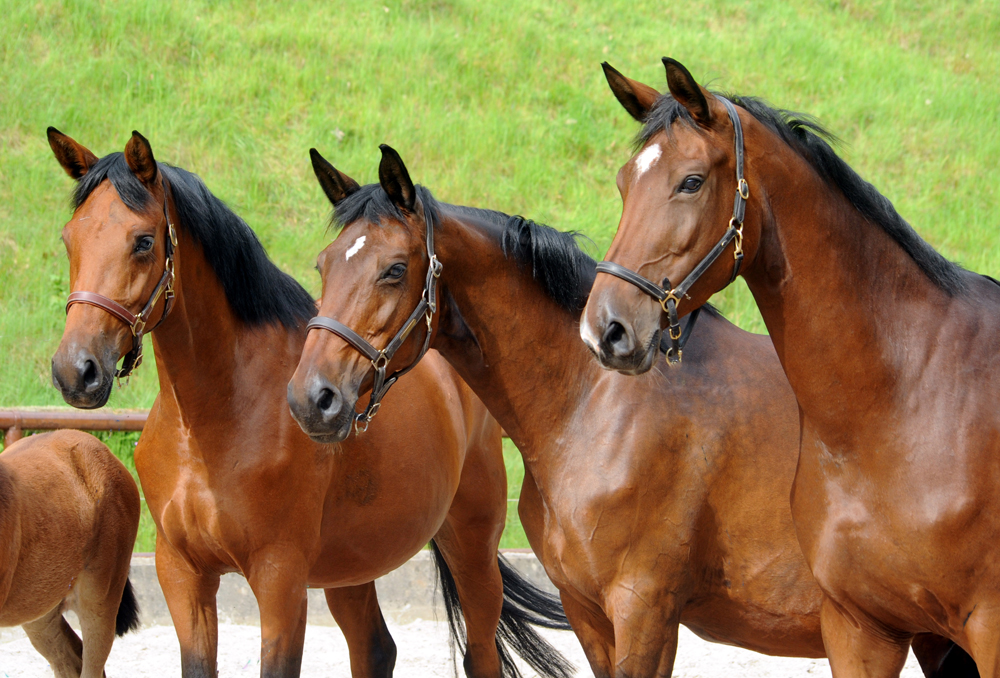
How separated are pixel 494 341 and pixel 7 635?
15.7 feet

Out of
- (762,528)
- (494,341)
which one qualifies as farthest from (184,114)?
(762,528)

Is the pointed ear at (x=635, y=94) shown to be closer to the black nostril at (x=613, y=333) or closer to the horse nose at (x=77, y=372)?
the black nostril at (x=613, y=333)

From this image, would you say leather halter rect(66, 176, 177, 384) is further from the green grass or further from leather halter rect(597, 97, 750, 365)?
the green grass

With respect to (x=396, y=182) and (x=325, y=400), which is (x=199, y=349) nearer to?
(x=325, y=400)

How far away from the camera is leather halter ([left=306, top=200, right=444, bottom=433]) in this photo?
2961 millimetres

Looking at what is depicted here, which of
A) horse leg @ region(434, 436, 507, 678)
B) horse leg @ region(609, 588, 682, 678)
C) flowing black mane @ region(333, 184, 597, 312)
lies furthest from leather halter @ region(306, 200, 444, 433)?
horse leg @ region(434, 436, 507, 678)

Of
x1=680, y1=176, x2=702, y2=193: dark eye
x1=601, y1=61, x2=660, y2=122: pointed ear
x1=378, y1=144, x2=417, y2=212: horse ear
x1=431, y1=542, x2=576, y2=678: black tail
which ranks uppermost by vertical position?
x1=601, y1=61, x2=660, y2=122: pointed ear

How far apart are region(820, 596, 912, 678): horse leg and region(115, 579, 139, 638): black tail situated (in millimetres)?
3652

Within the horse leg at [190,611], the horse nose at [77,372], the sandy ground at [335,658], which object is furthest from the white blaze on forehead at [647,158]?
the sandy ground at [335,658]

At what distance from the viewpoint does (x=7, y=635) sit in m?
6.18

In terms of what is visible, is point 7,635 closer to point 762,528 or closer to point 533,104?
point 762,528

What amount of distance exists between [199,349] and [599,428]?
1.57 m

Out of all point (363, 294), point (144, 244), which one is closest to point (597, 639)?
point (363, 294)

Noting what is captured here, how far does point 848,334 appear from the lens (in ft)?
8.58
